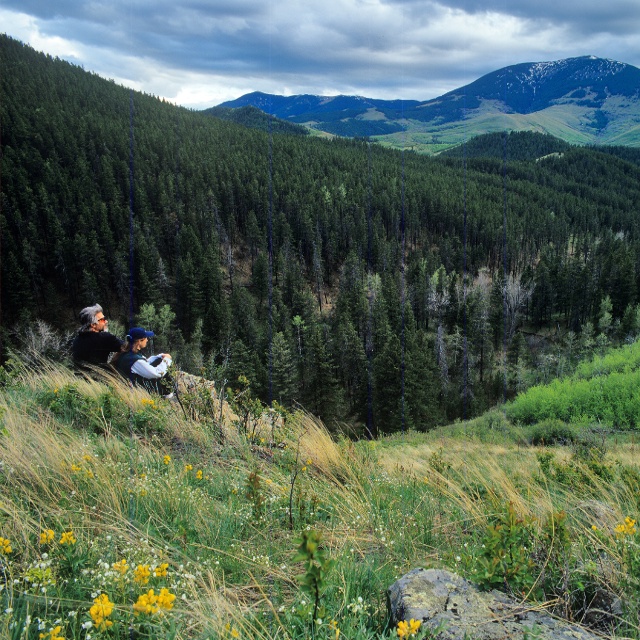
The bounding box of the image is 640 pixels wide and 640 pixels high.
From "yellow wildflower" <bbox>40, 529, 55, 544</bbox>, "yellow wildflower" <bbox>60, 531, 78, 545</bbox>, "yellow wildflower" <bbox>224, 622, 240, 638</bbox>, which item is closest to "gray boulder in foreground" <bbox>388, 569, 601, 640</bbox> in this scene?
"yellow wildflower" <bbox>224, 622, 240, 638</bbox>

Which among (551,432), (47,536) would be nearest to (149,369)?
(47,536)

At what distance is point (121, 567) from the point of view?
2404mm

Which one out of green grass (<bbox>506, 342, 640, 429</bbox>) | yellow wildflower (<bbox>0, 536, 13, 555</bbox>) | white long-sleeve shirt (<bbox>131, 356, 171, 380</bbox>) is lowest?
green grass (<bbox>506, 342, 640, 429</bbox>)

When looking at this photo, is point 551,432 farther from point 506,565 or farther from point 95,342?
point 506,565

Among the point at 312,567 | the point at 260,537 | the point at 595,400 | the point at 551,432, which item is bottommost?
the point at 595,400

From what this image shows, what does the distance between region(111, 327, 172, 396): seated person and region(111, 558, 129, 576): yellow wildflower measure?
525cm

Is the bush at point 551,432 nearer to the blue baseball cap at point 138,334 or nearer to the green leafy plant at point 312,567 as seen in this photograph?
the blue baseball cap at point 138,334

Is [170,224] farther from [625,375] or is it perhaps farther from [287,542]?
[287,542]

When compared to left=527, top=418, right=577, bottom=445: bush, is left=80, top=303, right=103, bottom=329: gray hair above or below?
above

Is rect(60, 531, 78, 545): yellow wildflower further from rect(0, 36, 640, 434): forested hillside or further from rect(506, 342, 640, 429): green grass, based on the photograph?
rect(0, 36, 640, 434): forested hillside

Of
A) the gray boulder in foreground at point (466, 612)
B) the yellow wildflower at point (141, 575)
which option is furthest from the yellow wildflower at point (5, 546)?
the gray boulder in foreground at point (466, 612)

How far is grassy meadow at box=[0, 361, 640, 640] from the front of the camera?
233 centimetres

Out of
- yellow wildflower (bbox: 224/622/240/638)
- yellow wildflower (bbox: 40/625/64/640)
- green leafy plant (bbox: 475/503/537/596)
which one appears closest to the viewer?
yellow wildflower (bbox: 40/625/64/640)

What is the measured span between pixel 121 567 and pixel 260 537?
4.07 ft
